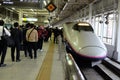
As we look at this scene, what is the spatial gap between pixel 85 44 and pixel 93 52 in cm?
83

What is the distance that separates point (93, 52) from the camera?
12883 mm

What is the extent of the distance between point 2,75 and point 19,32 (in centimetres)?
298

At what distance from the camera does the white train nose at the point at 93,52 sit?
12.8 meters

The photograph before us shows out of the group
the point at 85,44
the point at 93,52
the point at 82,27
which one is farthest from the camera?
the point at 82,27

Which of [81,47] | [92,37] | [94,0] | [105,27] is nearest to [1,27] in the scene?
[81,47]

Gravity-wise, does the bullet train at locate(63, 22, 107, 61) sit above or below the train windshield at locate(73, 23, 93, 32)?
below

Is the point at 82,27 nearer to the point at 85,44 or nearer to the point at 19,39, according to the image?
the point at 85,44

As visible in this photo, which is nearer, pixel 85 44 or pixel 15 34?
pixel 15 34

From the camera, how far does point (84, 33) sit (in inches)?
603

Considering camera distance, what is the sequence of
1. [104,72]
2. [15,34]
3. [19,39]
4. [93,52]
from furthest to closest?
[104,72] < [93,52] < [19,39] < [15,34]

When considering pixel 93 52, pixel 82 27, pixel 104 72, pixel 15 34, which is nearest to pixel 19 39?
pixel 15 34

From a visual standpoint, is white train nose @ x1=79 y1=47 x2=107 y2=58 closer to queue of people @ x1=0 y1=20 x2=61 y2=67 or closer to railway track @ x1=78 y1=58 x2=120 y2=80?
railway track @ x1=78 y1=58 x2=120 y2=80

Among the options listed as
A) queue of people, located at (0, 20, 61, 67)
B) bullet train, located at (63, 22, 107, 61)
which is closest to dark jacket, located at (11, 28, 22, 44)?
queue of people, located at (0, 20, 61, 67)

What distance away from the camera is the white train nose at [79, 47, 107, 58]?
42.1 ft
